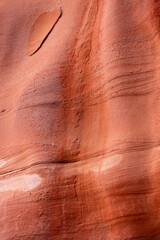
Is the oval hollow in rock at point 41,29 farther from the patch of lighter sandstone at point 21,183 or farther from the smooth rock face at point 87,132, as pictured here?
the patch of lighter sandstone at point 21,183

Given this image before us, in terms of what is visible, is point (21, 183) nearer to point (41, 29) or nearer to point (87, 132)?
point (87, 132)

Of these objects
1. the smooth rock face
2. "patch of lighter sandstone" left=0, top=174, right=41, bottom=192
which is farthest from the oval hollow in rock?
"patch of lighter sandstone" left=0, top=174, right=41, bottom=192

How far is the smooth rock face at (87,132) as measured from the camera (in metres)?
1.47

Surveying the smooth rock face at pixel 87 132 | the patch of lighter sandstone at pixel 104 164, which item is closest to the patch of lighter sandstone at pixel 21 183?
the smooth rock face at pixel 87 132

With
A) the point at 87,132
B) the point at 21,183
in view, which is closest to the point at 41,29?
the point at 87,132

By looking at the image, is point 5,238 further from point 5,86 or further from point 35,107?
point 5,86

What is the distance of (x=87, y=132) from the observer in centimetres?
166

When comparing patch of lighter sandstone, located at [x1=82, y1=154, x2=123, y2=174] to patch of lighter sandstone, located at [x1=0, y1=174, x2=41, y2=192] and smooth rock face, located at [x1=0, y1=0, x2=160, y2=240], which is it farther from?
patch of lighter sandstone, located at [x1=0, y1=174, x2=41, y2=192]

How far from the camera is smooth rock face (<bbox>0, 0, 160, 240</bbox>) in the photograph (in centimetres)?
147

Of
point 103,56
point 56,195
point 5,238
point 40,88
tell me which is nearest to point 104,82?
point 103,56

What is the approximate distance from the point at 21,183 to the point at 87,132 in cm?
30

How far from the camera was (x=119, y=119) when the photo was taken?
1.58m

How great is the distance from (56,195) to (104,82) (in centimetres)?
45

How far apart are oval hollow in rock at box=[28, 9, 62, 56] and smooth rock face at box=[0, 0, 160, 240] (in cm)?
4
